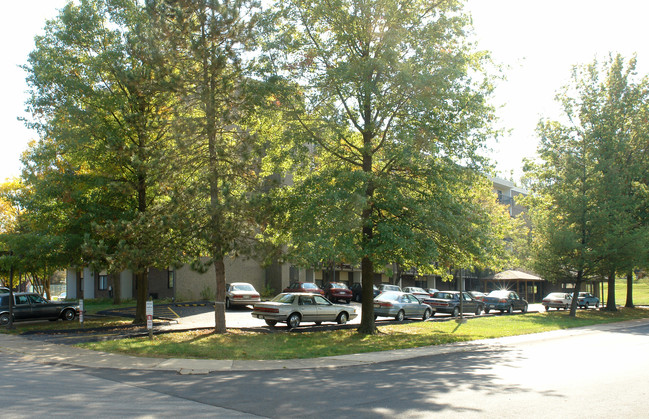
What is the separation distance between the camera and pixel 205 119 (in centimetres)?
1803

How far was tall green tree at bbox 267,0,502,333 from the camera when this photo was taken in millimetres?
17719

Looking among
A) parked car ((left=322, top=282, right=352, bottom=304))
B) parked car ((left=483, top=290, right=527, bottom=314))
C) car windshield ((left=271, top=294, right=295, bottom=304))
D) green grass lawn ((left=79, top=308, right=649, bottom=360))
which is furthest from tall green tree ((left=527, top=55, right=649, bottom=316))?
car windshield ((left=271, top=294, right=295, bottom=304))

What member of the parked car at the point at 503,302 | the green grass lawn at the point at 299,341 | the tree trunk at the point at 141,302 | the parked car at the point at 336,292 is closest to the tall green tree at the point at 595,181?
the parked car at the point at 503,302

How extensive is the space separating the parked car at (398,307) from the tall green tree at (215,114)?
1026 centimetres

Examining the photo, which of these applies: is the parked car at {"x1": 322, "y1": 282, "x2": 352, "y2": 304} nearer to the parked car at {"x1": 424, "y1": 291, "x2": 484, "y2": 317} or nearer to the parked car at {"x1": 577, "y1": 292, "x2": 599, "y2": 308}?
the parked car at {"x1": 424, "y1": 291, "x2": 484, "y2": 317}

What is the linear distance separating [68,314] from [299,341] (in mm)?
14516

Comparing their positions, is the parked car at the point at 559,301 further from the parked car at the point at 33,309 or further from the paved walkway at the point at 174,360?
the parked car at the point at 33,309

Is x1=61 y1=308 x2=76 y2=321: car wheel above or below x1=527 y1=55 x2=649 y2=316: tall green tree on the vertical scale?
below

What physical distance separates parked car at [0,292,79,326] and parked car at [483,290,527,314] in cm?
2608

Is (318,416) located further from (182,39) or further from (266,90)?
(182,39)

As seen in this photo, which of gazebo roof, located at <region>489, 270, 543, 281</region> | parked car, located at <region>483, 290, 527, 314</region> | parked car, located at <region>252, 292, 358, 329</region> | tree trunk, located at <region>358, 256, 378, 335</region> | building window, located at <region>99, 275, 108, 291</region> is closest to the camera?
tree trunk, located at <region>358, 256, 378, 335</region>

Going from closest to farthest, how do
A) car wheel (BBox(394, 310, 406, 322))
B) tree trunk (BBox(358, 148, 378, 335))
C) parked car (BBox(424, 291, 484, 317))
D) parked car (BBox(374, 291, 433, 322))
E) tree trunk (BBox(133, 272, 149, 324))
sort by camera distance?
tree trunk (BBox(358, 148, 378, 335)), tree trunk (BBox(133, 272, 149, 324)), parked car (BBox(374, 291, 433, 322)), car wheel (BBox(394, 310, 406, 322)), parked car (BBox(424, 291, 484, 317))

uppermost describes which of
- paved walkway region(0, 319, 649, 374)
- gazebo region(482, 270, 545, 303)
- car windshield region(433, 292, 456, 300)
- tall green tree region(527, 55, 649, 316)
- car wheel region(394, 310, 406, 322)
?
tall green tree region(527, 55, 649, 316)

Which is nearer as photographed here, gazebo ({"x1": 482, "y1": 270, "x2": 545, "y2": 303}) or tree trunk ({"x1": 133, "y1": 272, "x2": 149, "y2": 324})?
tree trunk ({"x1": 133, "y1": 272, "x2": 149, "y2": 324})
